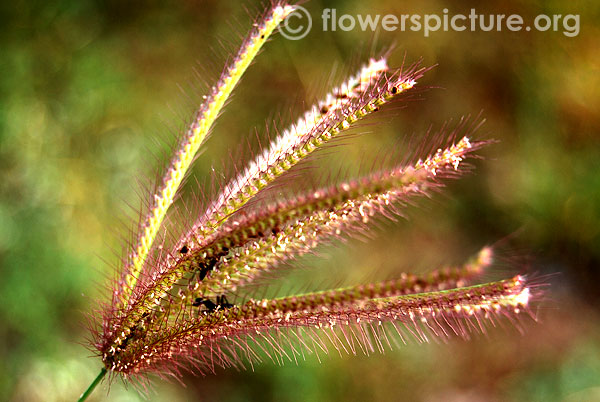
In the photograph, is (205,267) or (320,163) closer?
(205,267)

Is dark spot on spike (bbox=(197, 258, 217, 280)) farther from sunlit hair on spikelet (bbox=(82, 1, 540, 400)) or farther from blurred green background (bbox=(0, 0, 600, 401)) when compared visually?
blurred green background (bbox=(0, 0, 600, 401))

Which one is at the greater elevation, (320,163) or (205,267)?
(320,163)

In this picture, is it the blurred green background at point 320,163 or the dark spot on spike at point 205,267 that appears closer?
the dark spot on spike at point 205,267

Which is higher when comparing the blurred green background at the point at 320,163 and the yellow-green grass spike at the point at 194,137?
the blurred green background at the point at 320,163

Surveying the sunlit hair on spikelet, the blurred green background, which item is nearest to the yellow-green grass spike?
the sunlit hair on spikelet

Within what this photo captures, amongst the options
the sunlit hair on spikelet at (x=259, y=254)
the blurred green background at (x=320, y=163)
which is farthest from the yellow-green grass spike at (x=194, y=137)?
the blurred green background at (x=320, y=163)

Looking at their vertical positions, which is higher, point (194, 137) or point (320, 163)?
point (320, 163)

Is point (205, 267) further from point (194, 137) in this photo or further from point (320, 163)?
point (320, 163)

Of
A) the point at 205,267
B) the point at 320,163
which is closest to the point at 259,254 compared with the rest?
the point at 205,267

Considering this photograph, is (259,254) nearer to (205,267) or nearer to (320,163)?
(205,267)

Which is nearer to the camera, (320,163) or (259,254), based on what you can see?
(259,254)

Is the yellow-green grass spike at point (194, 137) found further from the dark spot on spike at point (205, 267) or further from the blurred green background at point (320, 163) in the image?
the blurred green background at point (320, 163)
